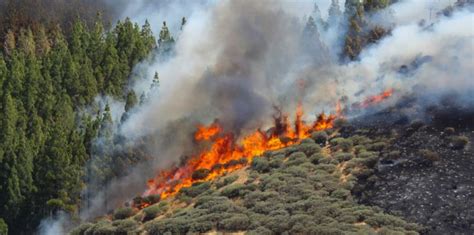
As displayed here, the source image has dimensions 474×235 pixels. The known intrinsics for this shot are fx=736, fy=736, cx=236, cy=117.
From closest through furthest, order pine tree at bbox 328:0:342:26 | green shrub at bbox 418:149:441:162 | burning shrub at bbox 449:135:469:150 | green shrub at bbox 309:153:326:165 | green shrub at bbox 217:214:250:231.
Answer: green shrub at bbox 217:214:250:231 < green shrub at bbox 418:149:441:162 < burning shrub at bbox 449:135:469:150 < green shrub at bbox 309:153:326:165 < pine tree at bbox 328:0:342:26

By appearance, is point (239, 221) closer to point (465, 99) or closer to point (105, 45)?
point (465, 99)

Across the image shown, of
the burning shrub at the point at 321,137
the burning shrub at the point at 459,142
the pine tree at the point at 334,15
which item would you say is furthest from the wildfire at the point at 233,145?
the pine tree at the point at 334,15

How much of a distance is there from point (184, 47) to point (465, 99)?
123ft

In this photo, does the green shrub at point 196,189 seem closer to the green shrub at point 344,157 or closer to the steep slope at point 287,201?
the steep slope at point 287,201

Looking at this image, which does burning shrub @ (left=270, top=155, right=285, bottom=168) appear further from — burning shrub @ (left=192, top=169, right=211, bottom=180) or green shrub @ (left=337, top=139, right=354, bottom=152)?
burning shrub @ (left=192, top=169, right=211, bottom=180)

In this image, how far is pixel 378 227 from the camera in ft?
157

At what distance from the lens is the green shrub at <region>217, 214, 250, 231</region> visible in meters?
51.7

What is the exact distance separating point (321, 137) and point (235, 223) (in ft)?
56.8

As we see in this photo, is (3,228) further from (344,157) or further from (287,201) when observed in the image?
(344,157)

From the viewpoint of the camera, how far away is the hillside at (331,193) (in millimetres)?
48781

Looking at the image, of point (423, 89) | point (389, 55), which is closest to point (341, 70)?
point (389, 55)

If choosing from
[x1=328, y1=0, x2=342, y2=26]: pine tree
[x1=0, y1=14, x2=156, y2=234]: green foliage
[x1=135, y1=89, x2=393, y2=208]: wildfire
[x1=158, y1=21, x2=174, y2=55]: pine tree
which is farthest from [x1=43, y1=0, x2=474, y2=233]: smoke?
[x1=158, y1=21, x2=174, y2=55]: pine tree

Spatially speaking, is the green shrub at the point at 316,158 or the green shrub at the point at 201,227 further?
the green shrub at the point at 316,158

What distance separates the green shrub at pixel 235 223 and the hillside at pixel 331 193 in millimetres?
77
